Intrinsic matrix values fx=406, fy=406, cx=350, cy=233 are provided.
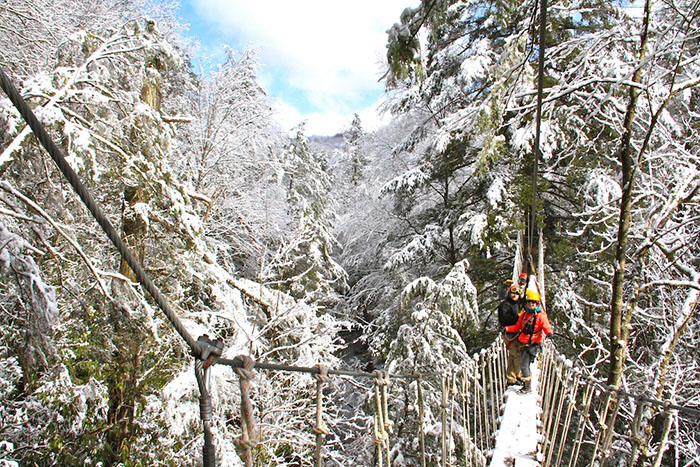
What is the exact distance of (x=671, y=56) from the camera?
18.2 ft

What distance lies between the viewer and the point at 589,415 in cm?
488

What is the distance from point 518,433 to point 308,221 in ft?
27.8

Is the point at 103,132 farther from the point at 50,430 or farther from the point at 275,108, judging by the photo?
the point at 275,108

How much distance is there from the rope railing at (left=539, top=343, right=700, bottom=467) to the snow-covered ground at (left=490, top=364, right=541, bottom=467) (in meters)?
0.11

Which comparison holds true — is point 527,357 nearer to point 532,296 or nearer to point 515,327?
point 515,327

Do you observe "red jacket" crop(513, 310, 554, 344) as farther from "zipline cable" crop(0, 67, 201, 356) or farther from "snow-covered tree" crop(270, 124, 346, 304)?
"snow-covered tree" crop(270, 124, 346, 304)

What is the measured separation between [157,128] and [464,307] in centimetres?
550

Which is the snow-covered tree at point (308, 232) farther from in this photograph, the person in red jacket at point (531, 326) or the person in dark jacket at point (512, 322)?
the person in red jacket at point (531, 326)

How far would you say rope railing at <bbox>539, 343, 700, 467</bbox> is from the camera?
8.25 ft

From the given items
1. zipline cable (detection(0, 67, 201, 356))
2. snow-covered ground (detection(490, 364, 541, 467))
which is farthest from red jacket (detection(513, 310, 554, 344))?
zipline cable (detection(0, 67, 201, 356))

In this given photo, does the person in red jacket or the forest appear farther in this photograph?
the person in red jacket

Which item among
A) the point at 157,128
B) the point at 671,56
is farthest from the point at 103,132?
the point at 671,56

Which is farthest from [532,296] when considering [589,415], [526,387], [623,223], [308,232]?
[308,232]

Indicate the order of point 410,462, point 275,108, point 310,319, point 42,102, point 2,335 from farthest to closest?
1. point 275,108
2. point 310,319
3. point 410,462
4. point 2,335
5. point 42,102
